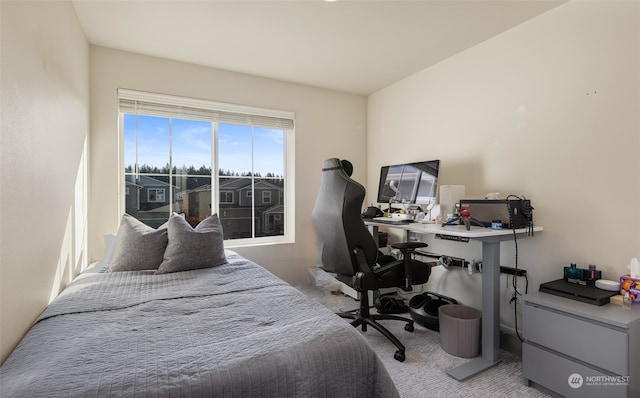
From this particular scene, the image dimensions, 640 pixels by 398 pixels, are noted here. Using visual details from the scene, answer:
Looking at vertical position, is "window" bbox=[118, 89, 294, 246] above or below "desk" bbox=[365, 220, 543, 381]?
above

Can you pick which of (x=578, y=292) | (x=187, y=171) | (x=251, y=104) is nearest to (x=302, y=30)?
(x=251, y=104)

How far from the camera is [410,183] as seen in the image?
299cm

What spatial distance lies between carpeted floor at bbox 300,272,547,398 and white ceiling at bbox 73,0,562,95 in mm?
2457

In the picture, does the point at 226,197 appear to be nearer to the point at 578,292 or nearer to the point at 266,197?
the point at 266,197

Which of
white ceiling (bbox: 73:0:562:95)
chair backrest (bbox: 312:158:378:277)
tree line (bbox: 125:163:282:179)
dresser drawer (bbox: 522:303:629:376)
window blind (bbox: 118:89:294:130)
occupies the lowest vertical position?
dresser drawer (bbox: 522:303:629:376)

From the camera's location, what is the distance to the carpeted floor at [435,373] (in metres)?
1.80

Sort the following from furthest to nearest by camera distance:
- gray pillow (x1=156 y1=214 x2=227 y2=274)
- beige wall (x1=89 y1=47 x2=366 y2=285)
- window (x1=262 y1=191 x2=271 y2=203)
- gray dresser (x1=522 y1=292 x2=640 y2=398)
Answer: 1. window (x1=262 y1=191 x2=271 y2=203)
2. beige wall (x1=89 y1=47 x2=366 y2=285)
3. gray pillow (x1=156 y1=214 x2=227 y2=274)
4. gray dresser (x1=522 y1=292 x2=640 y2=398)

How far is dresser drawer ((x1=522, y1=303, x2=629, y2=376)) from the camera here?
149 centimetres

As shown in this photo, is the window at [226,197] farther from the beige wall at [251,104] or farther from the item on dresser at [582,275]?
the item on dresser at [582,275]

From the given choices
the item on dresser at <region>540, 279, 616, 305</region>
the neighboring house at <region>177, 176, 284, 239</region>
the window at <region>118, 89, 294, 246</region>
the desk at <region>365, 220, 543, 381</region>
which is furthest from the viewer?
the neighboring house at <region>177, 176, 284, 239</region>

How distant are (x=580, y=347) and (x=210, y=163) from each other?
326 cm

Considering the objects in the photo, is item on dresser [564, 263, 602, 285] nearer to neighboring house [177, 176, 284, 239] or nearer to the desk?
the desk

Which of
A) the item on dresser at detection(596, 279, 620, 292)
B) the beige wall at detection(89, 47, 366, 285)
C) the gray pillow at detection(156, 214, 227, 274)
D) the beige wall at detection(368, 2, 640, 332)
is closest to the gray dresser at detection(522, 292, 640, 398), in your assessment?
the item on dresser at detection(596, 279, 620, 292)

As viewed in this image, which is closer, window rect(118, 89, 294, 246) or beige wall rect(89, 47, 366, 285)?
beige wall rect(89, 47, 366, 285)
